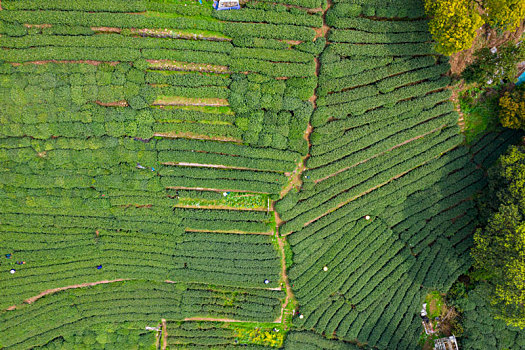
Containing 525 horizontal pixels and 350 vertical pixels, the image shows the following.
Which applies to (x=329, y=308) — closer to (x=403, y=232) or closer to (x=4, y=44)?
(x=403, y=232)

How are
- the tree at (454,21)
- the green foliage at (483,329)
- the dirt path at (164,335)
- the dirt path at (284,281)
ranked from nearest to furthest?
1. the tree at (454,21)
2. the green foliage at (483,329)
3. the dirt path at (284,281)
4. the dirt path at (164,335)

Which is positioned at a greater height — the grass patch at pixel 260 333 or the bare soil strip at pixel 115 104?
the bare soil strip at pixel 115 104

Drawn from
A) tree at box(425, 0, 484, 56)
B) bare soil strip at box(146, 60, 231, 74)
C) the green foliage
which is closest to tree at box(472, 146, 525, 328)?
the green foliage

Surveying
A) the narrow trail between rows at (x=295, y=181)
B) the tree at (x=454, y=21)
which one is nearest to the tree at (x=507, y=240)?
the tree at (x=454, y=21)

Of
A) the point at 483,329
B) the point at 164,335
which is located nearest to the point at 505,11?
the point at 483,329

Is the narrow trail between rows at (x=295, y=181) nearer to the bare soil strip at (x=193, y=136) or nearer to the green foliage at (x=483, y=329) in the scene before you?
the bare soil strip at (x=193, y=136)

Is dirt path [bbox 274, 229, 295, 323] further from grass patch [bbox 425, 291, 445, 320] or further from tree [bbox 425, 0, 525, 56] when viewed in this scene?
tree [bbox 425, 0, 525, 56]
